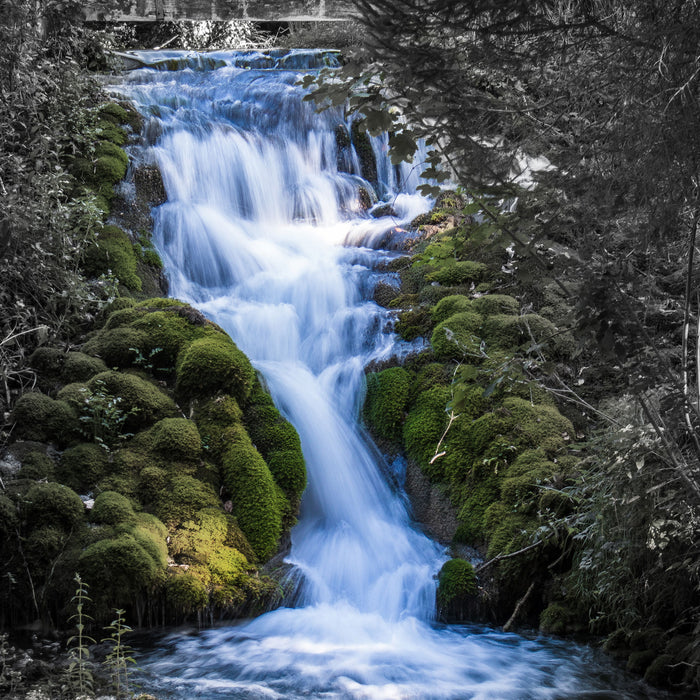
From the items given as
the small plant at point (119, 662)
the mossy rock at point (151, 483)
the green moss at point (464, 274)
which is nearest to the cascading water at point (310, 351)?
the small plant at point (119, 662)

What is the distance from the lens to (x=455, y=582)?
529 cm

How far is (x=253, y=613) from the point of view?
16.5ft

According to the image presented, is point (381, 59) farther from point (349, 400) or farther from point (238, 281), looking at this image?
point (238, 281)

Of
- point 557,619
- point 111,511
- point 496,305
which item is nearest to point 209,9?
point 496,305

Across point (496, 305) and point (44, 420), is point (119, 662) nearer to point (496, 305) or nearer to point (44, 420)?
point (44, 420)

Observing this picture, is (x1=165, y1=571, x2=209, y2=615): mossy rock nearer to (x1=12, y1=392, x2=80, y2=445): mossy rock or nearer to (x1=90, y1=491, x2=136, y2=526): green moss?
(x1=90, y1=491, x2=136, y2=526): green moss

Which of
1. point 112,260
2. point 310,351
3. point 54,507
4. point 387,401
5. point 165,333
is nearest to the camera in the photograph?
point 54,507

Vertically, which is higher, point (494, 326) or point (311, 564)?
point (494, 326)

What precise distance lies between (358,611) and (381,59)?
4.12m

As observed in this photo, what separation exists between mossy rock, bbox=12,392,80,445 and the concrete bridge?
710cm

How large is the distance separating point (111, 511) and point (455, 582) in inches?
104

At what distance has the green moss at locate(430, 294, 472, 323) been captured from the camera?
24.9 feet

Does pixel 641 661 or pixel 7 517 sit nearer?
pixel 641 661

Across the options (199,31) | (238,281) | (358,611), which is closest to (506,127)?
(358,611)
